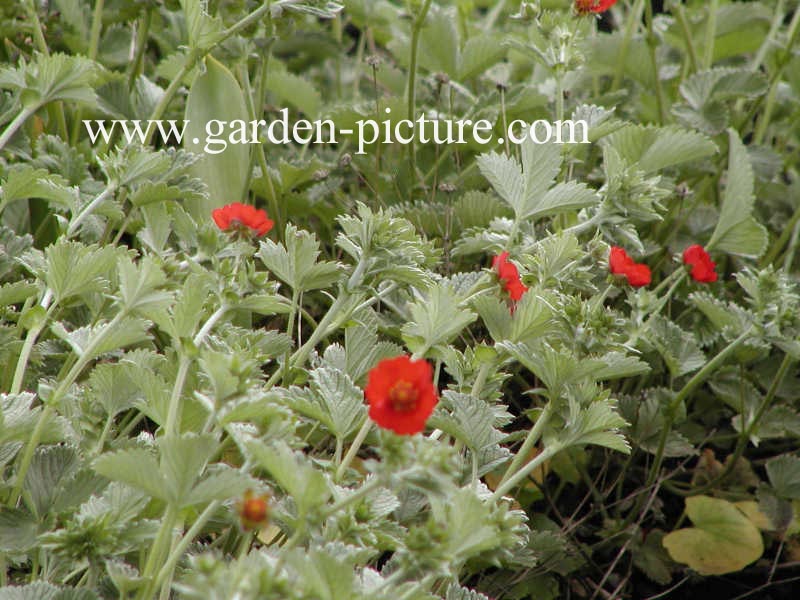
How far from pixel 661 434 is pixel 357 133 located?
0.57 meters

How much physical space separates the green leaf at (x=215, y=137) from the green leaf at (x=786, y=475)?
70 centimetres

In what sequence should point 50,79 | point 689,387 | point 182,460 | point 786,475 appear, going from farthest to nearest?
point 786,475 < point 689,387 < point 50,79 < point 182,460

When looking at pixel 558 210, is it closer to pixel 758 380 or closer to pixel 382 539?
pixel 382 539

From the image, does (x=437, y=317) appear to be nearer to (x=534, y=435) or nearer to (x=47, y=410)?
(x=534, y=435)

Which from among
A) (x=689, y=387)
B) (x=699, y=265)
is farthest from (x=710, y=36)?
(x=689, y=387)

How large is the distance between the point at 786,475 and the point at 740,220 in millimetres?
305

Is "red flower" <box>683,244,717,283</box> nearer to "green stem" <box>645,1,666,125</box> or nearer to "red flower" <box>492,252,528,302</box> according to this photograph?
"red flower" <box>492,252,528,302</box>

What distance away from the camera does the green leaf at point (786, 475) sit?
1105mm

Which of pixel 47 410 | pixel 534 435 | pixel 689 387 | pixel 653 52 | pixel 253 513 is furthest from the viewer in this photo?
pixel 653 52

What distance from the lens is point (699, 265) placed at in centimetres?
104

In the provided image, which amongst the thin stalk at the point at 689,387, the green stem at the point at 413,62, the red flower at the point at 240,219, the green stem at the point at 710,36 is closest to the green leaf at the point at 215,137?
the green stem at the point at 413,62

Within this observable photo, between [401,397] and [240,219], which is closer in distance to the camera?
[401,397]

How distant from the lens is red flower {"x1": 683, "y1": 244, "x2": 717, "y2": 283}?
104 centimetres

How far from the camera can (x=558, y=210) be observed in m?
0.89
